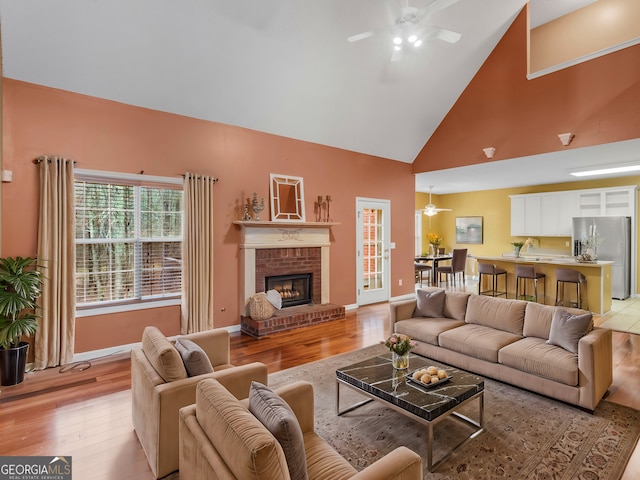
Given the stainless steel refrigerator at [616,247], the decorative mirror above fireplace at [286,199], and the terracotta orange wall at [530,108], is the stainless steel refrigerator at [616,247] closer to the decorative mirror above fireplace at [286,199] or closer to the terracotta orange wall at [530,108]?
the terracotta orange wall at [530,108]

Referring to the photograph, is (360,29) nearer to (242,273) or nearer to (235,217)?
(235,217)

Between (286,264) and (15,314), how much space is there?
3344 millimetres

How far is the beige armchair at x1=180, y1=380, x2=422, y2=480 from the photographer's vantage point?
1.20 metres

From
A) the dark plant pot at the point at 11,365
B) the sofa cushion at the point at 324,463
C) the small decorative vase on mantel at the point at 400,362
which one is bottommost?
the dark plant pot at the point at 11,365

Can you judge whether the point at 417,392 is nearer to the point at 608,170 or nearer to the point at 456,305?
the point at 456,305

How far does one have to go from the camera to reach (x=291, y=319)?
5.18 meters

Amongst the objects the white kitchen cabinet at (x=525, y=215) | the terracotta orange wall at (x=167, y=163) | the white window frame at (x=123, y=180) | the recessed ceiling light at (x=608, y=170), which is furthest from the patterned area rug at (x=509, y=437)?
the white kitchen cabinet at (x=525, y=215)

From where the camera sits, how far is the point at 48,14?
126 inches

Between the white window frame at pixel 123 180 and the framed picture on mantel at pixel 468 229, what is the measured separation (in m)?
8.81

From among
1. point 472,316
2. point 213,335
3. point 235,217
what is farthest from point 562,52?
point 213,335

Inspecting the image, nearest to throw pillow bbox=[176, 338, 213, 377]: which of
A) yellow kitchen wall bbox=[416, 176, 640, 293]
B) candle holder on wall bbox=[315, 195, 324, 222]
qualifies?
candle holder on wall bbox=[315, 195, 324, 222]

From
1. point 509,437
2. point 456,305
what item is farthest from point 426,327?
point 509,437

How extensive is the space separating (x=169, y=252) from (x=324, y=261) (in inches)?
101

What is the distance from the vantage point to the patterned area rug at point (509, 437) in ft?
7.12
